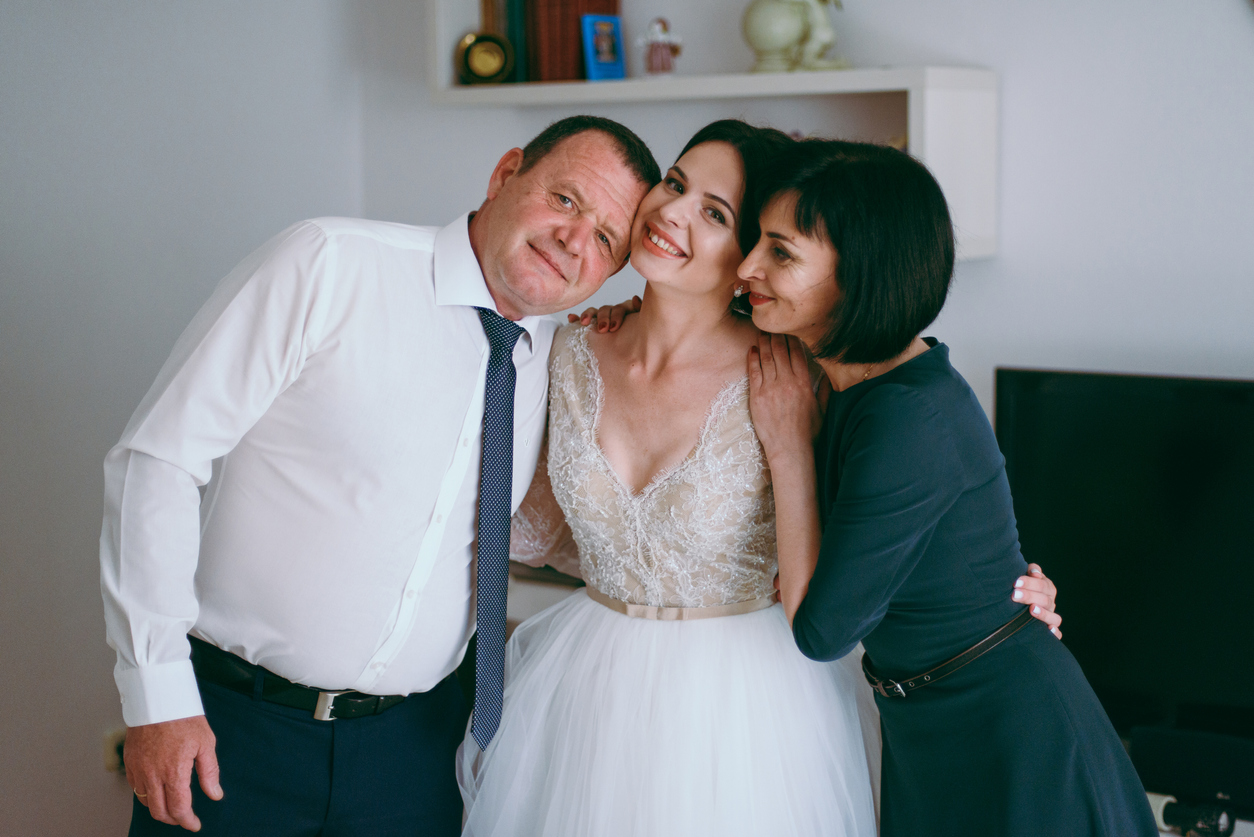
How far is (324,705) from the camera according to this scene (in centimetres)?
142

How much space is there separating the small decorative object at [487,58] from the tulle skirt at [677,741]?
65.9 inches

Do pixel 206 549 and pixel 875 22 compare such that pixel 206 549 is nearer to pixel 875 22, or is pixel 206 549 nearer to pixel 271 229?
pixel 271 229

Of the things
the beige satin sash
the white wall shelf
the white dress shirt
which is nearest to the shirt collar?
the white dress shirt

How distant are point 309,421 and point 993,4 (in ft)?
6.20

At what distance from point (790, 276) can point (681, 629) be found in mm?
593

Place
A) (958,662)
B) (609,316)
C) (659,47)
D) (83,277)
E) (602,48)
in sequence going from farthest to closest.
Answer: (602,48)
(659,47)
(83,277)
(609,316)
(958,662)

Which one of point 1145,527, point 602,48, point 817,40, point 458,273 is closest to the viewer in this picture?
point 458,273

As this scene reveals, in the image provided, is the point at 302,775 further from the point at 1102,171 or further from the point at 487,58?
the point at 1102,171

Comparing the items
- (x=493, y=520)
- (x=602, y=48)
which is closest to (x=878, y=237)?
(x=493, y=520)

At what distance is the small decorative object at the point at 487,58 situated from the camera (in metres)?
2.62

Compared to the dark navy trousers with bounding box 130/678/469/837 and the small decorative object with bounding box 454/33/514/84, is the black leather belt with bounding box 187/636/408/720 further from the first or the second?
the small decorative object with bounding box 454/33/514/84

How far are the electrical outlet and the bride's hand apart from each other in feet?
6.16

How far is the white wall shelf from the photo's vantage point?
207cm

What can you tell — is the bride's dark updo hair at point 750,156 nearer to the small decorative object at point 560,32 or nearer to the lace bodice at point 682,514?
the lace bodice at point 682,514
